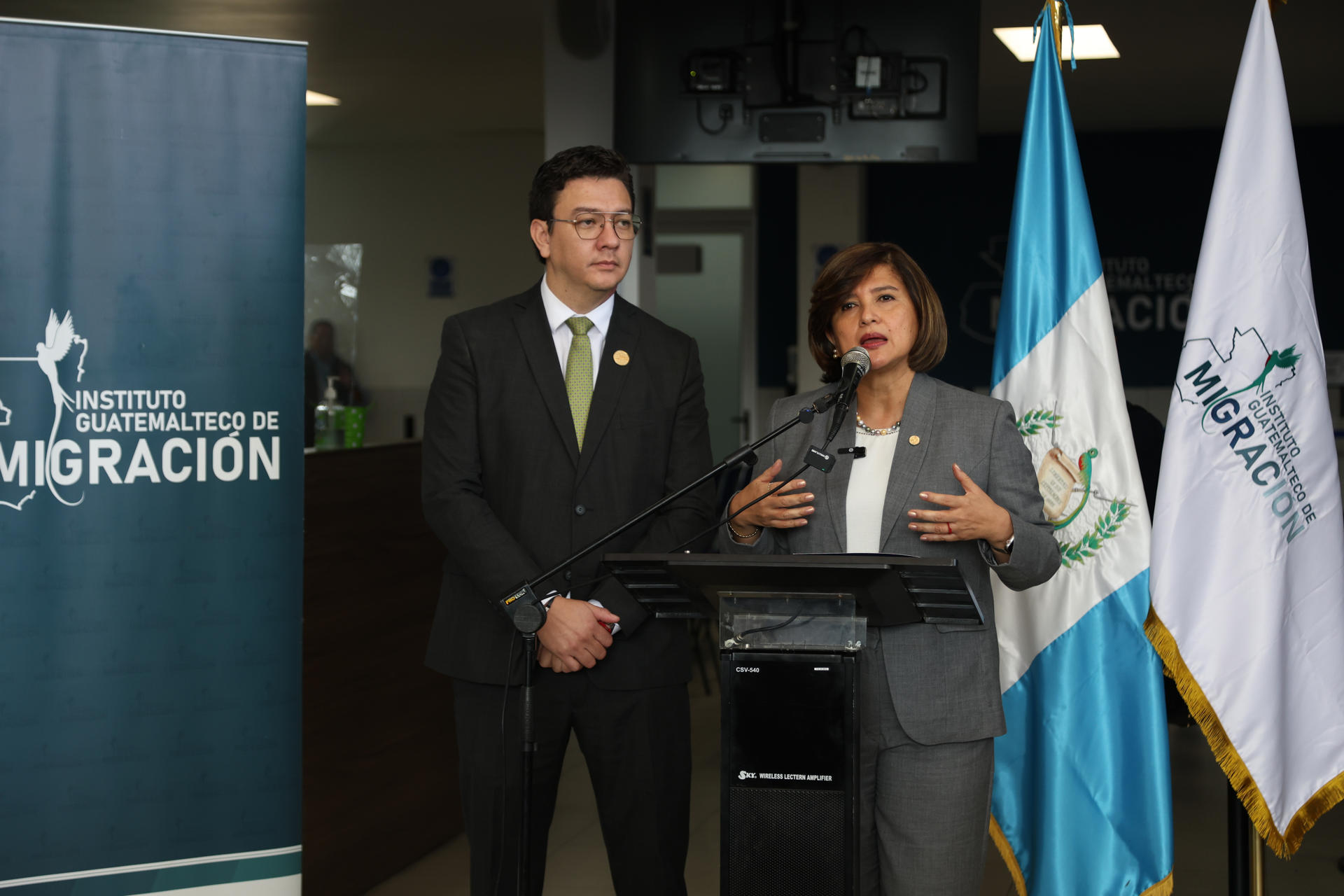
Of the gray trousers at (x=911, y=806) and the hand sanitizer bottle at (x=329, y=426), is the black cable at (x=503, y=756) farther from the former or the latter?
the hand sanitizer bottle at (x=329, y=426)

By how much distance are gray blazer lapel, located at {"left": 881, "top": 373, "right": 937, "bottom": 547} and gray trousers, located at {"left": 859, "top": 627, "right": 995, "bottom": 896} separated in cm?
19

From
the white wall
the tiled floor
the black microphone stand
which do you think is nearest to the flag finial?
the black microphone stand

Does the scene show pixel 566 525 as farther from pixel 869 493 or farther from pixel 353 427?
pixel 353 427

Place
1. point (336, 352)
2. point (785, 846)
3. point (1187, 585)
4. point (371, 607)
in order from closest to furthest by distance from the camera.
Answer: point (785, 846) < point (1187, 585) < point (371, 607) < point (336, 352)

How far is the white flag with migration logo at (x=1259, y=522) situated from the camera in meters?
2.47

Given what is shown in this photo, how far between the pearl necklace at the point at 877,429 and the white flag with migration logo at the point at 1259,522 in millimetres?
770

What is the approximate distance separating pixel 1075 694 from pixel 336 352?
12.9 feet

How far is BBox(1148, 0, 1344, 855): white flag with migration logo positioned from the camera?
2.47 metres

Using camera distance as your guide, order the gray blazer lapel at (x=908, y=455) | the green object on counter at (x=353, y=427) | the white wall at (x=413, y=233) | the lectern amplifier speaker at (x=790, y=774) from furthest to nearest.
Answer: the white wall at (x=413, y=233), the green object on counter at (x=353, y=427), the gray blazer lapel at (x=908, y=455), the lectern amplifier speaker at (x=790, y=774)

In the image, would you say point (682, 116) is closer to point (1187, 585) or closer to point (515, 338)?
point (515, 338)

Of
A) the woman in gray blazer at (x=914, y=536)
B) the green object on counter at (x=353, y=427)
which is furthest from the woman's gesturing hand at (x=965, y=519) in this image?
the green object on counter at (x=353, y=427)

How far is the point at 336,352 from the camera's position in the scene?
5637mm

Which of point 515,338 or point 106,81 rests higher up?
point 106,81

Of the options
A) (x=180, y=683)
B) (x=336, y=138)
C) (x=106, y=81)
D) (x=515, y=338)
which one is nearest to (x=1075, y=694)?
(x=515, y=338)
